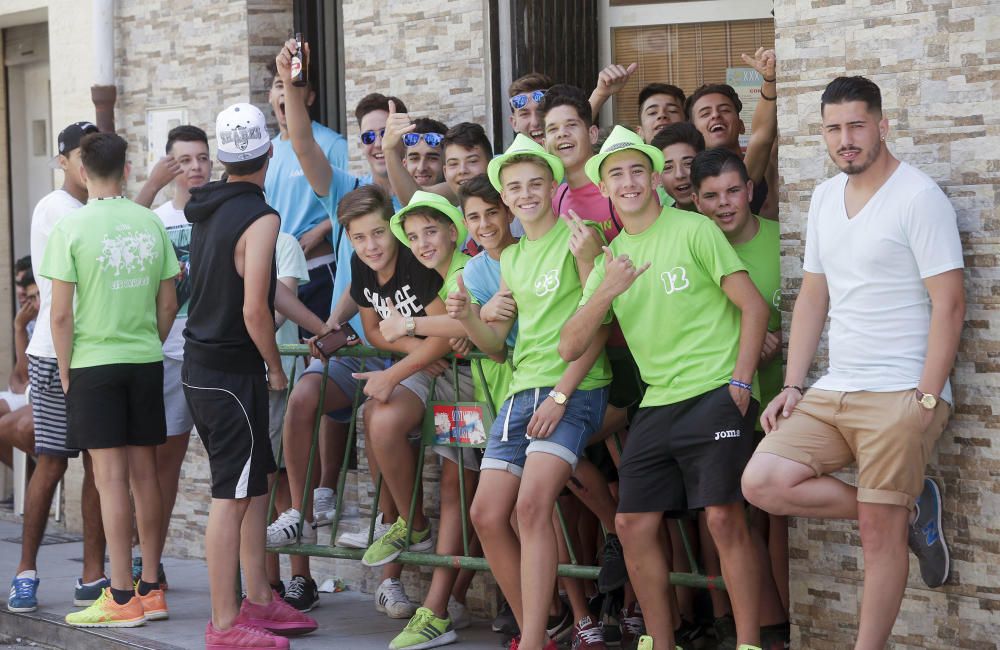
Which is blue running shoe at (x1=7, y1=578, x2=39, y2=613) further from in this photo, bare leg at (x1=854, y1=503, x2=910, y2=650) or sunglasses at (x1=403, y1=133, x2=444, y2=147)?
bare leg at (x1=854, y1=503, x2=910, y2=650)

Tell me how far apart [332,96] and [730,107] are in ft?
11.0

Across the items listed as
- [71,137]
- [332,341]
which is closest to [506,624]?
[332,341]

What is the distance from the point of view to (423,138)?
721 centimetres

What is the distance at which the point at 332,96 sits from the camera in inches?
368

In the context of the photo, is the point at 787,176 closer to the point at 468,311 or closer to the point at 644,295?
the point at 644,295

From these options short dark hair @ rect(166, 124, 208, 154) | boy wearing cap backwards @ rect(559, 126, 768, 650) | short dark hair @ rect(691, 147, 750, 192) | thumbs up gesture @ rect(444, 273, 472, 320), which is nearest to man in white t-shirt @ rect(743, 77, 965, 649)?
boy wearing cap backwards @ rect(559, 126, 768, 650)

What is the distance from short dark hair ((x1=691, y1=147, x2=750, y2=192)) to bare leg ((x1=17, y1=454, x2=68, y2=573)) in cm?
363

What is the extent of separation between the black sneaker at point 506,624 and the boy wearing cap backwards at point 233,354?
0.98m

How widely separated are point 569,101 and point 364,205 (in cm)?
101

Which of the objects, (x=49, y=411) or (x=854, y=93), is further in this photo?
(x=49, y=411)

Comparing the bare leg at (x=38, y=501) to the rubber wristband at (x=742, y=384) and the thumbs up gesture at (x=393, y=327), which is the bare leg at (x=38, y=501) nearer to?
the thumbs up gesture at (x=393, y=327)

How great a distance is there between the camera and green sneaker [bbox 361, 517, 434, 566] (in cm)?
662

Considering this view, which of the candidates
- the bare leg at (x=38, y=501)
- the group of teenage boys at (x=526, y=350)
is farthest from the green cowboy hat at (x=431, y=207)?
the bare leg at (x=38, y=501)

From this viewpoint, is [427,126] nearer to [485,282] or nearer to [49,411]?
[485,282]
